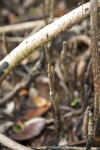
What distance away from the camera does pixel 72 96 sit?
4.89 feet

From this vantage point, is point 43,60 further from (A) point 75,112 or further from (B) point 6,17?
(B) point 6,17

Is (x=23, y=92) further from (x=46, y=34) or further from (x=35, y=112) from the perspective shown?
(x=46, y=34)

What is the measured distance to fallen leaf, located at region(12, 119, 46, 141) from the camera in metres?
1.33

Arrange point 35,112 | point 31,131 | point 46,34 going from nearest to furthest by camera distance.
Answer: point 46,34, point 31,131, point 35,112

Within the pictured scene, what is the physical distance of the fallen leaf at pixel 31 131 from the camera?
1335 mm

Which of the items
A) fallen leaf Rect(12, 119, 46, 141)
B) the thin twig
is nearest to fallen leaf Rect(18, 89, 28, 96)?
fallen leaf Rect(12, 119, 46, 141)

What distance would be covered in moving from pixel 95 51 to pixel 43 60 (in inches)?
23.9

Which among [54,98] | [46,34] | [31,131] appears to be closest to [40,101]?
[31,131]

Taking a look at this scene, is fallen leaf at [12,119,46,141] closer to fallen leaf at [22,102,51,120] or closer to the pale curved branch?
fallen leaf at [22,102,51,120]

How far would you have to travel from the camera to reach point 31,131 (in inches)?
54.1

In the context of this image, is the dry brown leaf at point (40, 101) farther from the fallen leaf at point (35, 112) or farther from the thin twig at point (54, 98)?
the thin twig at point (54, 98)

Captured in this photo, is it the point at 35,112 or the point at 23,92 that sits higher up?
the point at 23,92

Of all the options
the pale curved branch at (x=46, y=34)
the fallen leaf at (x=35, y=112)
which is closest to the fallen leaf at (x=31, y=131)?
the fallen leaf at (x=35, y=112)

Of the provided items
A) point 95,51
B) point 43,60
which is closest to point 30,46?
point 95,51
